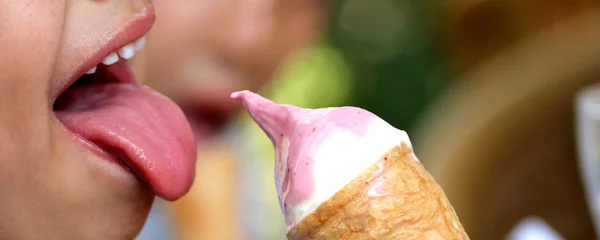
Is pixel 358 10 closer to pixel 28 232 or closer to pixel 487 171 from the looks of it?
pixel 487 171

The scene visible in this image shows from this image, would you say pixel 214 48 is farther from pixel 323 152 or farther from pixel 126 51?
pixel 323 152

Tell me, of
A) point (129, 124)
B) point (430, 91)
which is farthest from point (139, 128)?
point (430, 91)

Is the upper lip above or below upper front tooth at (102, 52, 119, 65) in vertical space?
above

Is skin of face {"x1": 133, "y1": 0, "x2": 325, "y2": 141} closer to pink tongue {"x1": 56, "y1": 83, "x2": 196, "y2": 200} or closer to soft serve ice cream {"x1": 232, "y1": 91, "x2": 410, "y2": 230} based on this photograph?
pink tongue {"x1": 56, "y1": 83, "x2": 196, "y2": 200}

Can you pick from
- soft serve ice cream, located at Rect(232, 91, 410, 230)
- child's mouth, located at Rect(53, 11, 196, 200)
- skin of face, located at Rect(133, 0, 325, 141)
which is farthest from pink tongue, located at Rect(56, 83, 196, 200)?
skin of face, located at Rect(133, 0, 325, 141)

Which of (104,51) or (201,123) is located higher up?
(104,51)

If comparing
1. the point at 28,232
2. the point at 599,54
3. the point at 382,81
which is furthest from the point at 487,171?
the point at 28,232

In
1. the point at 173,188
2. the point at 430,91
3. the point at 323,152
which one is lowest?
the point at 430,91
